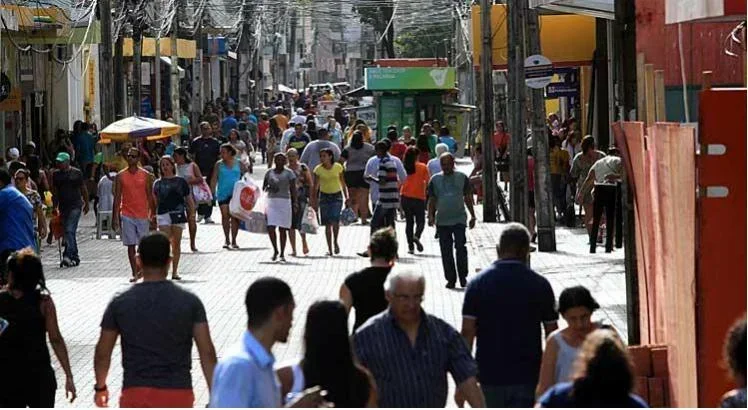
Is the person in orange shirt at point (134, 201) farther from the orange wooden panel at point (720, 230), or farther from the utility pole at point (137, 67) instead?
the utility pole at point (137, 67)

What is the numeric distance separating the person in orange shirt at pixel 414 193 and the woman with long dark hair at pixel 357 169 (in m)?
5.81

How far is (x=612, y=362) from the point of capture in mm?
5789

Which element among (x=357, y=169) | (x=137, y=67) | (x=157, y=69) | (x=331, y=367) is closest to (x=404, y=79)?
(x=157, y=69)

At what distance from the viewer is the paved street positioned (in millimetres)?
15453

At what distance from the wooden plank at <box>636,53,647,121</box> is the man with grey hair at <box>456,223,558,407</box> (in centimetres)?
338

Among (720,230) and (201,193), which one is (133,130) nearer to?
(201,193)

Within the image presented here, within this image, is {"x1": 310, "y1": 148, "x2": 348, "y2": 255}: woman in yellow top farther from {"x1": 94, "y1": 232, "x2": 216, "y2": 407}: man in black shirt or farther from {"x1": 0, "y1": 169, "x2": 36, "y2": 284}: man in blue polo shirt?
{"x1": 94, "y1": 232, "x2": 216, "y2": 407}: man in black shirt

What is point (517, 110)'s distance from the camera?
26062mm

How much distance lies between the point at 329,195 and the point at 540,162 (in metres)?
3.00

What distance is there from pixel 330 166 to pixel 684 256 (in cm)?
1553

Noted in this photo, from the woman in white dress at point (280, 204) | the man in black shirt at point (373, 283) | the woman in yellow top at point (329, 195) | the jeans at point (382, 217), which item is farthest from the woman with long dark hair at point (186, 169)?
the man in black shirt at point (373, 283)

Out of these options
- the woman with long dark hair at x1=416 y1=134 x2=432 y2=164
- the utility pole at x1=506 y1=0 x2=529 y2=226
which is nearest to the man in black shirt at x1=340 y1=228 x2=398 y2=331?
the utility pole at x1=506 y1=0 x2=529 y2=226

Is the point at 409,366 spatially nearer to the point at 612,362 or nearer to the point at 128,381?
the point at 128,381

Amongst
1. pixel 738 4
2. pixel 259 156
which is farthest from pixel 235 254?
pixel 259 156
